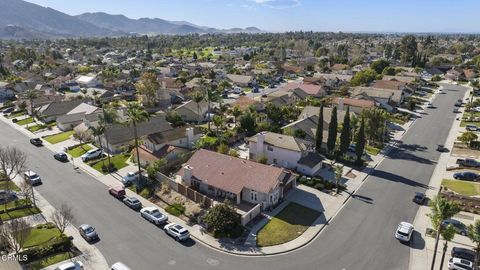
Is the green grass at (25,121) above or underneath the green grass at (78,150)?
above

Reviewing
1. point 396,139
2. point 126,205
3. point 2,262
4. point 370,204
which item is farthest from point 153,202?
point 396,139

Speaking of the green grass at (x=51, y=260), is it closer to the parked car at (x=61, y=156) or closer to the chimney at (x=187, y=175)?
the chimney at (x=187, y=175)

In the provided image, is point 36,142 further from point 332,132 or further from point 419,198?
point 419,198

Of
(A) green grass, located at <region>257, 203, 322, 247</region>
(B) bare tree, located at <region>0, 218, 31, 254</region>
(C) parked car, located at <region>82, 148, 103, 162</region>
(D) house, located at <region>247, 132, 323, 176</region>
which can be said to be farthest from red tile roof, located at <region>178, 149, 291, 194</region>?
(B) bare tree, located at <region>0, 218, 31, 254</region>

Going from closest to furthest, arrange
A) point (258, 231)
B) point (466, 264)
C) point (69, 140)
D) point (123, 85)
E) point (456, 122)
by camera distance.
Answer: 1. point (466, 264)
2. point (258, 231)
3. point (69, 140)
4. point (456, 122)
5. point (123, 85)

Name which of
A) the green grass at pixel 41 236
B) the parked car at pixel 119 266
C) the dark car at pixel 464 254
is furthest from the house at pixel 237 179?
the dark car at pixel 464 254

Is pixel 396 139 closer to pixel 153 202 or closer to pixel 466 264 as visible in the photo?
pixel 466 264
